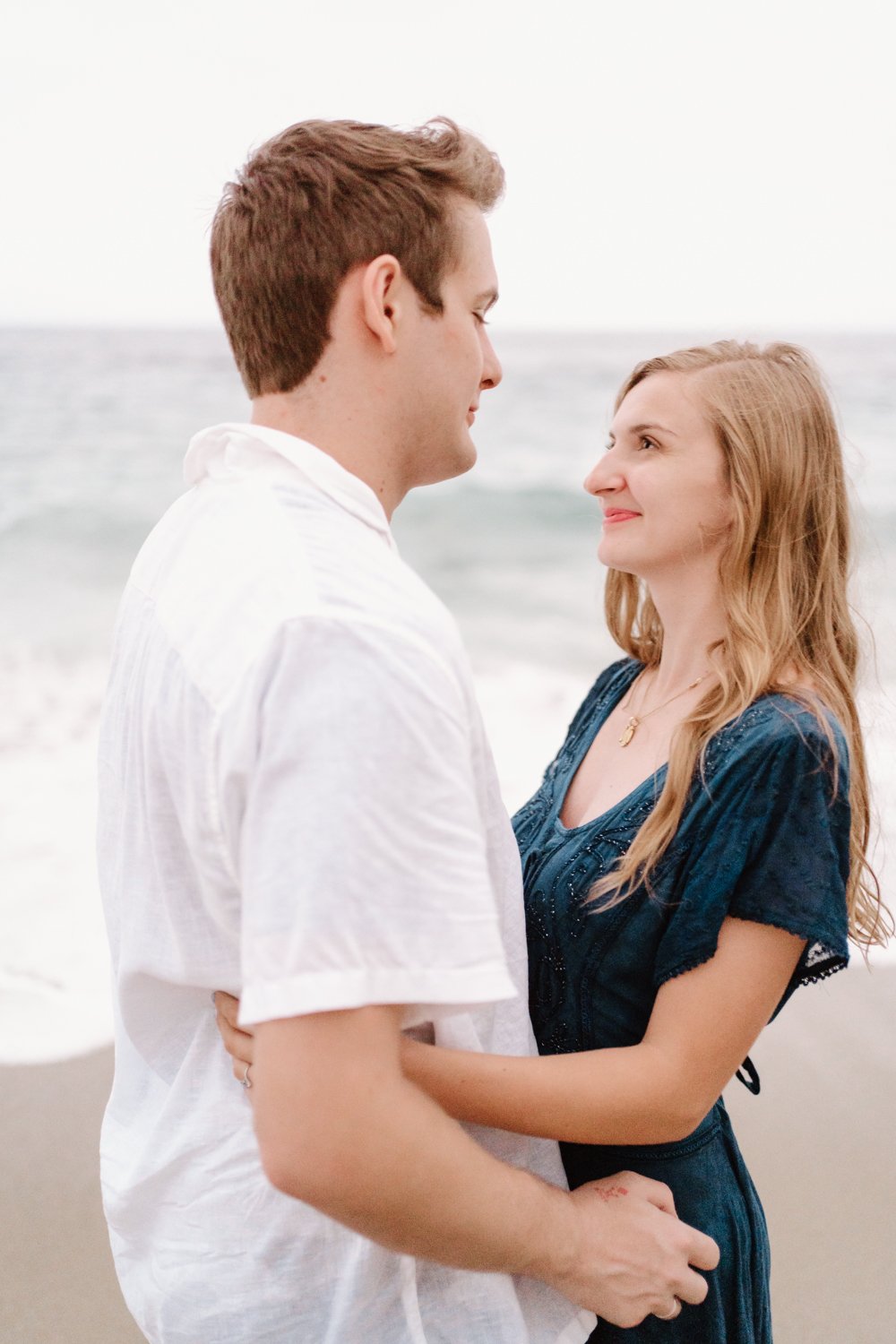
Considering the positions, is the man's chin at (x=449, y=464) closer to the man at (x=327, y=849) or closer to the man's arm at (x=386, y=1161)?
the man at (x=327, y=849)

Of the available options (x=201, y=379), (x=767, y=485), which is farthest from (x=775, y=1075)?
(x=201, y=379)

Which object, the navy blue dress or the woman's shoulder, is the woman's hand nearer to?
the navy blue dress

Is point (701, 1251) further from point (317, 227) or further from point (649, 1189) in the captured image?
point (317, 227)

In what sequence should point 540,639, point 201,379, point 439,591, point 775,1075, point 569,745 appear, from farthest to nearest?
point 201,379, point 439,591, point 540,639, point 775,1075, point 569,745

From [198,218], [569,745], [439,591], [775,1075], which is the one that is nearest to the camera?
[198,218]

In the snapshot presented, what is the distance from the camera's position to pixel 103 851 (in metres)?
1.36

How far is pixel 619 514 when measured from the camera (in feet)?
6.58

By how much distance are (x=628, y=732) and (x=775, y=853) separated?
0.56 metres

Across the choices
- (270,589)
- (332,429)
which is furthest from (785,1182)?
(270,589)

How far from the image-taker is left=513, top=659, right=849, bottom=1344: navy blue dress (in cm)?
151

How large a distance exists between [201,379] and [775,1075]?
14.0 meters

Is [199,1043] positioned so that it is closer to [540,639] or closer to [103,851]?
[103,851]

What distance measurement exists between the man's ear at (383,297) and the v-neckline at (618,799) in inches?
30.3

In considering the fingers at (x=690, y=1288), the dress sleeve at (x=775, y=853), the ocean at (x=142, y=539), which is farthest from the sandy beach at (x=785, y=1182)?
the dress sleeve at (x=775, y=853)
